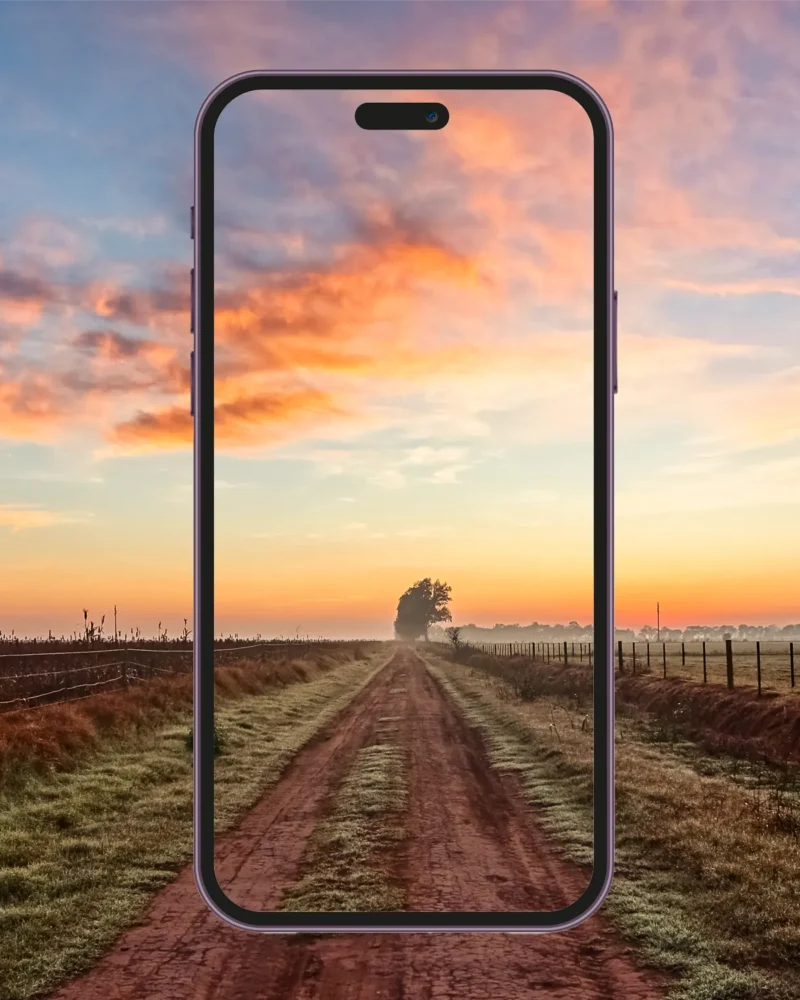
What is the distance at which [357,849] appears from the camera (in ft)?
30.8

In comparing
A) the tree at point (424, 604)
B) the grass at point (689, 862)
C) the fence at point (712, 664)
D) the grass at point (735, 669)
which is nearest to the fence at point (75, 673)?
the grass at point (689, 862)

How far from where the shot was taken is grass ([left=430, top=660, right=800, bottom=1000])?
6469 millimetres

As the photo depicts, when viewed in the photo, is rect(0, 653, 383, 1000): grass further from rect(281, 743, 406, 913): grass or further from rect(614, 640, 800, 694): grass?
rect(614, 640, 800, 694): grass

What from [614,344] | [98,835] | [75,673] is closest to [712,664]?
[75,673]

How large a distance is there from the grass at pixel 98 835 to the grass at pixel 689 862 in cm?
414

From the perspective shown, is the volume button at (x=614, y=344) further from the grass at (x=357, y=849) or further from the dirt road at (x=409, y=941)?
the grass at (x=357, y=849)

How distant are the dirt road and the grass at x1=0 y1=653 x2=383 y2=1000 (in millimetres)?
328

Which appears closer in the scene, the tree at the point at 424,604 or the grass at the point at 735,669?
the grass at the point at 735,669

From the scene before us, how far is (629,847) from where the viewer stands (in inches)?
374

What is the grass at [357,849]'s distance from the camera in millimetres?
7734

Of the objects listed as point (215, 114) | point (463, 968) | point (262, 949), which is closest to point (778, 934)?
point (463, 968)

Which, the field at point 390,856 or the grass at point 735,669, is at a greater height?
the field at point 390,856

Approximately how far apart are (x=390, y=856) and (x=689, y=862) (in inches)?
117

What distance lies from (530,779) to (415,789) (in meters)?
1.84
